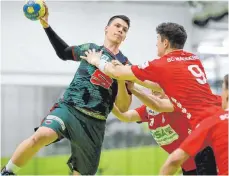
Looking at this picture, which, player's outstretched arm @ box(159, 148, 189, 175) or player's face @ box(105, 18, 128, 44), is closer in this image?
player's outstretched arm @ box(159, 148, 189, 175)

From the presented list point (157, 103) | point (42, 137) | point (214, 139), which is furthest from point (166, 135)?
point (214, 139)

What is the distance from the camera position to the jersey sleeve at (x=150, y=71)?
13.2ft

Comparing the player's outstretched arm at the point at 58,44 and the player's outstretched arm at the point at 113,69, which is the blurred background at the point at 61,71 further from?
the player's outstretched arm at the point at 113,69

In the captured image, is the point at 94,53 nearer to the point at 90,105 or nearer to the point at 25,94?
the point at 90,105

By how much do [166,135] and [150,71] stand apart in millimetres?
1098

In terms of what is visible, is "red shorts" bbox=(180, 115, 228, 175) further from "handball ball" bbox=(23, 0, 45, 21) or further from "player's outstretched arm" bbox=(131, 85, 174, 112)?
"handball ball" bbox=(23, 0, 45, 21)

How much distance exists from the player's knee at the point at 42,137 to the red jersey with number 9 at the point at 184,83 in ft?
2.90

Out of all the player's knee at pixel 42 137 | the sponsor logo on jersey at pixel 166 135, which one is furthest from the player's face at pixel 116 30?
the player's knee at pixel 42 137

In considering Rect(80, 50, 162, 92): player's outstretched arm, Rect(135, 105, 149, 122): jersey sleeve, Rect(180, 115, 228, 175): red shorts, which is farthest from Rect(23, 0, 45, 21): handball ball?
Rect(180, 115, 228, 175): red shorts

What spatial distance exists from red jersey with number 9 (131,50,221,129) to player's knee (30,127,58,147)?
0.88 m

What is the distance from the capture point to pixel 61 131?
4.34 metres

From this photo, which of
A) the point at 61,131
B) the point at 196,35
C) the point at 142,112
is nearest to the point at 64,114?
the point at 61,131

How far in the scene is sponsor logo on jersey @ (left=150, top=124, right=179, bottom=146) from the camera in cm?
491

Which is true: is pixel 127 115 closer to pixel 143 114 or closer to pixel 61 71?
pixel 143 114
